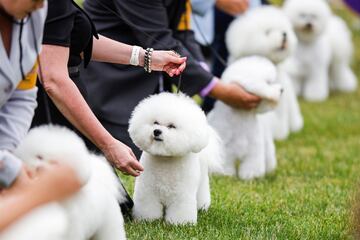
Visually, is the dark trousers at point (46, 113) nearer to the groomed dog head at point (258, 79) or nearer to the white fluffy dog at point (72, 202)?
the white fluffy dog at point (72, 202)

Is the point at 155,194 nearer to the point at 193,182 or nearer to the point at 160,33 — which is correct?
the point at 193,182

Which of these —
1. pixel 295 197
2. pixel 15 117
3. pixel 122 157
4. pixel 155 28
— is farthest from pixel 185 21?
pixel 15 117

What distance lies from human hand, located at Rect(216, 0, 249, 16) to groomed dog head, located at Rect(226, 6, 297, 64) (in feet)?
0.72

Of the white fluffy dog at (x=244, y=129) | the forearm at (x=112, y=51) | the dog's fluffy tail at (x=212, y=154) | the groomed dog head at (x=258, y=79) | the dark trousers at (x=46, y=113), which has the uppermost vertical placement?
the forearm at (x=112, y=51)

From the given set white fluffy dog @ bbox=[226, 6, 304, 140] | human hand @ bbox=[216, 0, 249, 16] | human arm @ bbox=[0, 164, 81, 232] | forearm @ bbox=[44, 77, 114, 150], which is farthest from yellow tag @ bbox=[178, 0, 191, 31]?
human arm @ bbox=[0, 164, 81, 232]

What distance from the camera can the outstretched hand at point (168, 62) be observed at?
3.80m

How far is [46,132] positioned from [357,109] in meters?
6.28

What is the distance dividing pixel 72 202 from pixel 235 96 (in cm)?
271

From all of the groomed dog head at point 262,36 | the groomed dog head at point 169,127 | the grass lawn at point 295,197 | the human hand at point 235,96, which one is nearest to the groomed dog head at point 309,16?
the grass lawn at point 295,197

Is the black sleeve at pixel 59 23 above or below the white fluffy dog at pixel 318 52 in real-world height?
above

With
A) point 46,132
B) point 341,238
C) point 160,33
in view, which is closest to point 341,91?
point 160,33

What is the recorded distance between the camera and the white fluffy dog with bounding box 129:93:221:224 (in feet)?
12.4

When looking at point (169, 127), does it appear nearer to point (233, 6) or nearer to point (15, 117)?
point (15, 117)

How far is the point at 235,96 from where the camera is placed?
5305 mm
